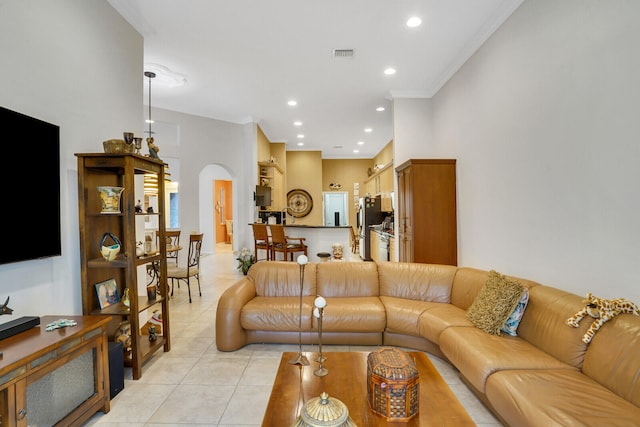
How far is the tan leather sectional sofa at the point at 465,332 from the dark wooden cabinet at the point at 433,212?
77 cm

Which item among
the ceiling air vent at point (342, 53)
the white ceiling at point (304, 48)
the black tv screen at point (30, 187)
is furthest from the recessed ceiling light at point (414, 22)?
the black tv screen at point (30, 187)

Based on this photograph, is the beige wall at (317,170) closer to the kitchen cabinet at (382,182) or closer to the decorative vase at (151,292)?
the kitchen cabinet at (382,182)

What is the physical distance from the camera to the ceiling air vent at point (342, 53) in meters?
3.75

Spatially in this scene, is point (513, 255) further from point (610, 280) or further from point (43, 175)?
point (43, 175)

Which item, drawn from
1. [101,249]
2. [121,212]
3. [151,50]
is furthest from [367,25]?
[101,249]

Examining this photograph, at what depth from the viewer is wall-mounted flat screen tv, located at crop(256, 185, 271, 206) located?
21.5ft

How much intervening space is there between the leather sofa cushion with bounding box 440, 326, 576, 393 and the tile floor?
317mm

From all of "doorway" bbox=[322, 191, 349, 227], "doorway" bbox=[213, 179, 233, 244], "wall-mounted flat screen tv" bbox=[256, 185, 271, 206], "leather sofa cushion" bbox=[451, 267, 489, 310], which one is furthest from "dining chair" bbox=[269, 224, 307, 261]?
"doorway" bbox=[213, 179, 233, 244]

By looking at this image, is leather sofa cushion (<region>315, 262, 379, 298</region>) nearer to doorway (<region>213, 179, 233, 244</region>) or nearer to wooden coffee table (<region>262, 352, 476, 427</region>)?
wooden coffee table (<region>262, 352, 476, 427</region>)

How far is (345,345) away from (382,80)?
12.5 feet

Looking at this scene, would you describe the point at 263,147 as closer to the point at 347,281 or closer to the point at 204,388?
the point at 347,281

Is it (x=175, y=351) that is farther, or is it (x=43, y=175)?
(x=175, y=351)

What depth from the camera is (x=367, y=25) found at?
322 cm

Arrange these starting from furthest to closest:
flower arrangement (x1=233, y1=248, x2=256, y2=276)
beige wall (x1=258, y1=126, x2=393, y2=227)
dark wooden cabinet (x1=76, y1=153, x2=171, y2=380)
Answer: beige wall (x1=258, y1=126, x2=393, y2=227) → flower arrangement (x1=233, y1=248, x2=256, y2=276) → dark wooden cabinet (x1=76, y1=153, x2=171, y2=380)
